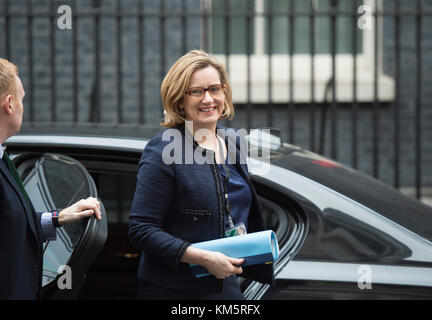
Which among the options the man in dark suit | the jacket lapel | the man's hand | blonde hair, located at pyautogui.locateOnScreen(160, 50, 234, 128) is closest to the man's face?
the man in dark suit

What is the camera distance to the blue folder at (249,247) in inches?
66.2

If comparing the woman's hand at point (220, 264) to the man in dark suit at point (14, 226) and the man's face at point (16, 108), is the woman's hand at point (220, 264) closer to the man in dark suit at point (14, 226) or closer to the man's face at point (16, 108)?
the man in dark suit at point (14, 226)

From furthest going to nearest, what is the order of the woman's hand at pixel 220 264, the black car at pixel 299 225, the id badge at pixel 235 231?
the black car at pixel 299 225, the id badge at pixel 235 231, the woman's hand at pixel 220 264

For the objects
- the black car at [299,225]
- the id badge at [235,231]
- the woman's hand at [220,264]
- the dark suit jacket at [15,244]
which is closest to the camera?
the dark suit jacket at [15,244]

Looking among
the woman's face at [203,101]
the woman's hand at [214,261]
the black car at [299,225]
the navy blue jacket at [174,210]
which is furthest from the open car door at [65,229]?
the woman's face at [203,101]

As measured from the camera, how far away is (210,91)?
6.05ft

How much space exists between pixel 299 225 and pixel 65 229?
2.74ft

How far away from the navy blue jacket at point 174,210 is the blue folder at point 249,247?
0.26 ft

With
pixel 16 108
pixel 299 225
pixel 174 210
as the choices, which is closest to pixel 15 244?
pixel 16 108

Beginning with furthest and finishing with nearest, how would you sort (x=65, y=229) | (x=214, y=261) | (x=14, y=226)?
(x=65, y=229) → (x=214, y=261) → (x=14, y=226)

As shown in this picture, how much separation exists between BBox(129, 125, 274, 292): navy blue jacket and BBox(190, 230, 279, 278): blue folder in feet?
0.26

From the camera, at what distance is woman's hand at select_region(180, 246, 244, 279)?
1.67 metres

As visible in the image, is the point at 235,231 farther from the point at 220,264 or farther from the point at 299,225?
the point at 299,225
